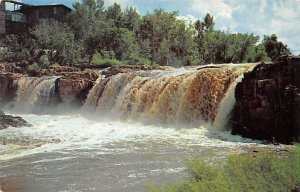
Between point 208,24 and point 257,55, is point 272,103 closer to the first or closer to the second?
point 257,55

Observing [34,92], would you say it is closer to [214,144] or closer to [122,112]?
[122,112]

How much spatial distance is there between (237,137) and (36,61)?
11.5 meters

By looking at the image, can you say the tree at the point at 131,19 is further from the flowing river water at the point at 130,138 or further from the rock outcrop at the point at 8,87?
the flowing river water at the point at 130,138

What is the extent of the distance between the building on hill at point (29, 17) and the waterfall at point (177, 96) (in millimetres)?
7643

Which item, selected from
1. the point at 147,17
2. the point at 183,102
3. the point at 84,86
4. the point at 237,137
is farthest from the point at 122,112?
the point at 147,17

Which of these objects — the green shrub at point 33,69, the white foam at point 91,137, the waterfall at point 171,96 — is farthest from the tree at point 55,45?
the white foam at point 91,137

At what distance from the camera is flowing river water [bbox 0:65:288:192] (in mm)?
3779

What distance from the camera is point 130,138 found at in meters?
6.20

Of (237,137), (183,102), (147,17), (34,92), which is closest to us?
(237,137)

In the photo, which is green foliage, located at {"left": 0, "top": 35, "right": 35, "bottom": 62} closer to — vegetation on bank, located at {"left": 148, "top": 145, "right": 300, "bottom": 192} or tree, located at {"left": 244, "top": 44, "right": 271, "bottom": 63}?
tree, located at {"left": 244, "top": 44, "right": 271, "bottom": 63}

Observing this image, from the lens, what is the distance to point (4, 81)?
13.0 m

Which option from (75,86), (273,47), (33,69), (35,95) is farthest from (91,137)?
(273,47)

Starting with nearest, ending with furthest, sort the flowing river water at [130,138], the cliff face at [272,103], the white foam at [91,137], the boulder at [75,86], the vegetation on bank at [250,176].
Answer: the vegetation on bank at [250,176] → the flowing river water at [130,138] → the white foam at [91,137] → the cliff face at [272,103] → the boulder at [75,86]

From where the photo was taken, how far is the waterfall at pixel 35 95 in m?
11.8
